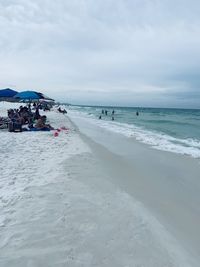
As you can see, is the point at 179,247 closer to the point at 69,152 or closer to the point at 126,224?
the point at 126,224

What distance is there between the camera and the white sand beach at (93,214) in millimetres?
3453

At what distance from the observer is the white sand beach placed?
3453mm

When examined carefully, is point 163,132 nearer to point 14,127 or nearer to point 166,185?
point 14,127

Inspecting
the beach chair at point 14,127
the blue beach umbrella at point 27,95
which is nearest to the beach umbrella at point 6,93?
the blue beach umbrella at point 27,95

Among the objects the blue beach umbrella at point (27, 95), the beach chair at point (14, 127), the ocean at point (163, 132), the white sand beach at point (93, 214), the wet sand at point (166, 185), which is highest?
the blue beach umbrella at point (27, 95)

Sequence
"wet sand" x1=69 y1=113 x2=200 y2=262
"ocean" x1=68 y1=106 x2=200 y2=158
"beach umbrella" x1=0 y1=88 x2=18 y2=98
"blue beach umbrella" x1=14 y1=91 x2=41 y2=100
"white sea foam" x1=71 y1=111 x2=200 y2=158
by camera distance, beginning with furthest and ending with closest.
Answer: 1. "beach umbrella" x1=0 y1=88 x2=18 y2=98
2. "blue beach umbrella" x1=14 y1=91 x2=41 y2=100
3. "ocean" x1=68 y1=106 x2=200 y2=158
4. "white sea foam" x1=71 y1=111 x2=200 y2=158
5. "wet sand" x1=69 y1=113 x2=200 y2=262

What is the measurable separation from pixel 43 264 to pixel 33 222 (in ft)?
3.44

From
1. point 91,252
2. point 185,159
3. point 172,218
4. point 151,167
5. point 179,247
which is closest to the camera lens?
point 91,252

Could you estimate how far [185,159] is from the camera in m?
10.8

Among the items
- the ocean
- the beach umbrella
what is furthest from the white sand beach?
the beach umbrella

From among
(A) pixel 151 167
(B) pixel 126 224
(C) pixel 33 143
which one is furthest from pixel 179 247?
(C) pixel 33 143

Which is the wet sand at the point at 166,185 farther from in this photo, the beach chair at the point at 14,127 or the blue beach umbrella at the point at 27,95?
the blue beach umbrella at the point at 27,95

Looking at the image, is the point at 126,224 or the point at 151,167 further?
the point at 151,167

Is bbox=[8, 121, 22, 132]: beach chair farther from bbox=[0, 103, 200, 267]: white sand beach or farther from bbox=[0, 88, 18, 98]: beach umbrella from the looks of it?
bbox=[0, 103, 200, 267]: white sand beach
